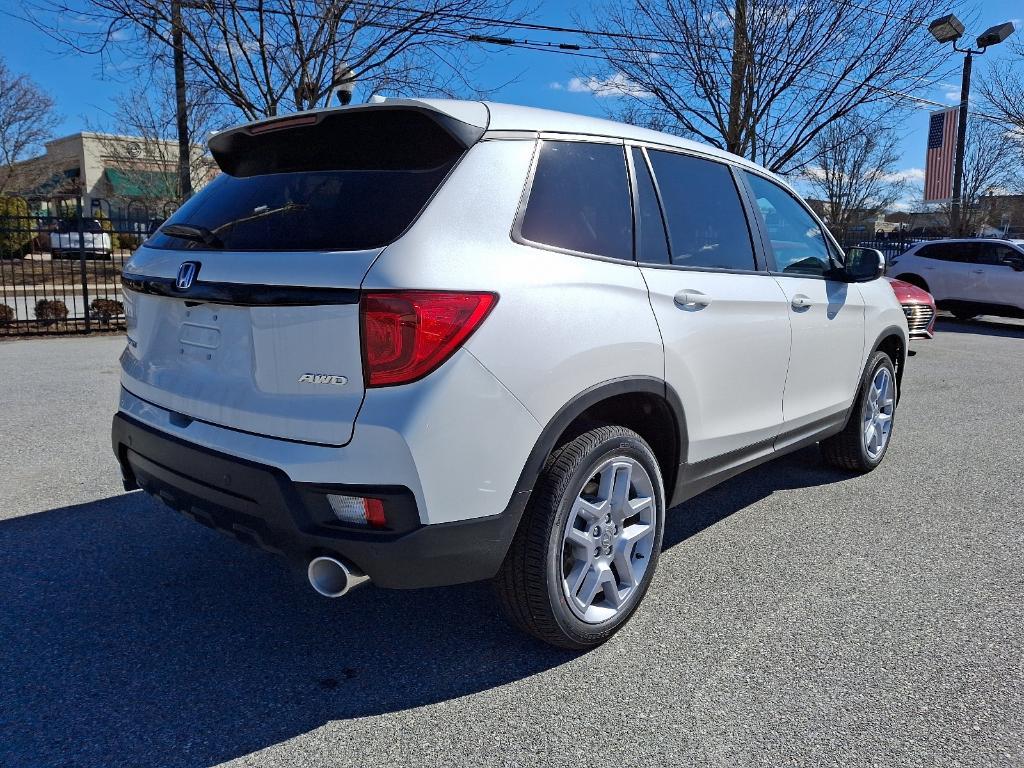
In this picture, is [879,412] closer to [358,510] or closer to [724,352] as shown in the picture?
[724,352]

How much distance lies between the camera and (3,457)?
4.95 metres

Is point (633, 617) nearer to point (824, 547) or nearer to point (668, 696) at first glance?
point (668, 696)

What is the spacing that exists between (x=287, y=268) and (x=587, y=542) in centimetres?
133

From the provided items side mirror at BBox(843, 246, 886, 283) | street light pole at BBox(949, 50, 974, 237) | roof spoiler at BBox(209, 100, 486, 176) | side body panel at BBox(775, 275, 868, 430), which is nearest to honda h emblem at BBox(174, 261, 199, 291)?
roof spoiler at BBox(209, 100, 486, 176)

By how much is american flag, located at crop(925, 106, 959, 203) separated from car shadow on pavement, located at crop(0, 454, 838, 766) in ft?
75.8

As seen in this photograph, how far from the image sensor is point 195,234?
2.64 meters

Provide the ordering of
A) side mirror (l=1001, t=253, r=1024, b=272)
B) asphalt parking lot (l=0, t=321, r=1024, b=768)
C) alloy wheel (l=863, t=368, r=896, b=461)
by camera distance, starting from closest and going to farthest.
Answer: asphalt parking lot (l=0, t=321, r=1024, b=768) < alloy wheel (l=863, t=368, r=896, b=461) < side mirror (l=1001, t=253, r=1024, b=272)

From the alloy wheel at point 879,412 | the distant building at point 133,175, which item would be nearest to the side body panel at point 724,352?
the alloy wheel at point 879,412

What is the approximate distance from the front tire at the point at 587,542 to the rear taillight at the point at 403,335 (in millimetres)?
603

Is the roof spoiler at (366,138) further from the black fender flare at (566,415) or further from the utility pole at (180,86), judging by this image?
the utility pole at (180,86)

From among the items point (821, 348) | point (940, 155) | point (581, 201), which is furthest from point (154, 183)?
point (581, 201)

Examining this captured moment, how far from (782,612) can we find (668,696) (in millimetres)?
805

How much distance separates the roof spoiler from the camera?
2.43m

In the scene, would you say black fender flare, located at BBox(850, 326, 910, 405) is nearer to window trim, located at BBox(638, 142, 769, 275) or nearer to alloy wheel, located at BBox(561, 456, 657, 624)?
window trim, located at BBox(638, 142, 769, 275)
